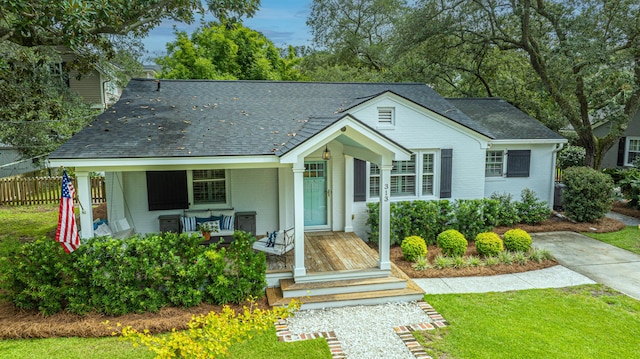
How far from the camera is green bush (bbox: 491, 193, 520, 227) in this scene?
13.1m

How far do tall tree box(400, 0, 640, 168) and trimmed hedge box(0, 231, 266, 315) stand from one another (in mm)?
14258

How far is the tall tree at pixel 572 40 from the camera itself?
47.0 ft

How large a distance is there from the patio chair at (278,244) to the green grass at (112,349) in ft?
8.14

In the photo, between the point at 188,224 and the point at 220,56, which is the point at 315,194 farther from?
the point at 220,56

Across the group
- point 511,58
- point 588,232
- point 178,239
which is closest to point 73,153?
point 178,239

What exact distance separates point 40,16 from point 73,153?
114 inches

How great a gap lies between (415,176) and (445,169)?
885 millimetres

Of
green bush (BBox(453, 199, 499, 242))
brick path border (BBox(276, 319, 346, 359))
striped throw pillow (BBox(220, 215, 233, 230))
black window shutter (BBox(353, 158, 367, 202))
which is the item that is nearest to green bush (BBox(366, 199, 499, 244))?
green bush (BBox(453, 199, 499, 242))

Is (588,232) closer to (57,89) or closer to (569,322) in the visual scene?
(569,322)

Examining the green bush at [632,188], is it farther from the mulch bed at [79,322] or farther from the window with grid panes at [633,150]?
the mulch bed at [79,322]

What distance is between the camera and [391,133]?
38.1ft

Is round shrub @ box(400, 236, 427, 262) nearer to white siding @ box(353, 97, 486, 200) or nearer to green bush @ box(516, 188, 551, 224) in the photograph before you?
white siding @ box(353, 97, 486, 200)

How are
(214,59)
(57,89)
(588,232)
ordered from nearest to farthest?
(588,232) < (57,89) < (214,59)

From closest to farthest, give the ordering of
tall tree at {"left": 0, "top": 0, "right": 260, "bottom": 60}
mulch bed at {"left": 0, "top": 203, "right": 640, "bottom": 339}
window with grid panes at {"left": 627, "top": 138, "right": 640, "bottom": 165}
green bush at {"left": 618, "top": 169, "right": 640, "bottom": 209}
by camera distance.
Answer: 1. mulch bed at {"left": 0, "top": 203, "right": 640, "bottom": 339}
2. tall tree at {"left": 0, "top": 0, "right": 260, "bottom": 60}
3. green bush at {"left": 618, "top": 169, "right": 640, "bottom": 209}
4. window with grid panes at {"left": 627, "top": 138, "right": 640, "bottom": 165}
